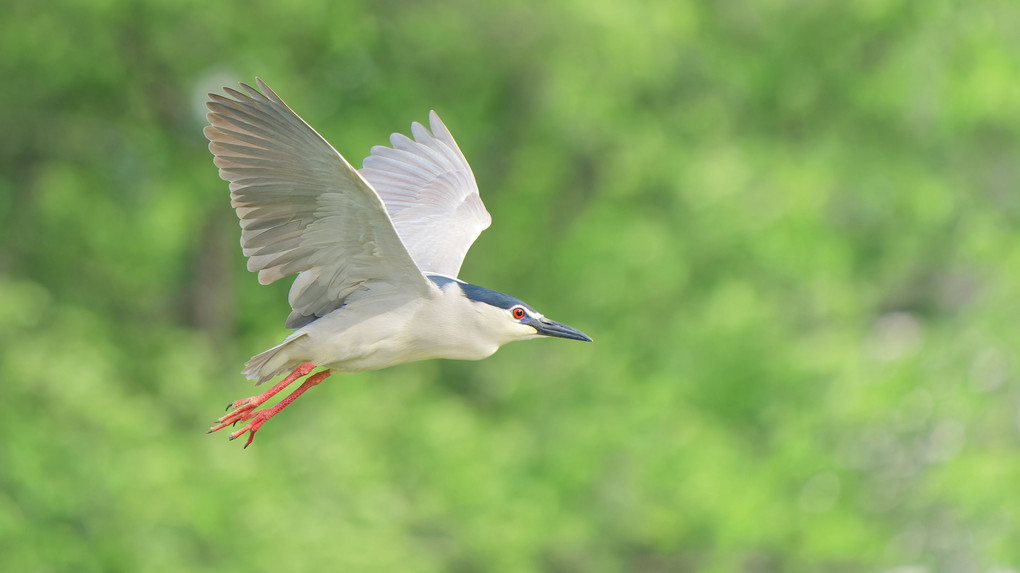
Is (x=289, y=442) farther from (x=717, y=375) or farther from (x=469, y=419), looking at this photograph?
(x=717, y=375)

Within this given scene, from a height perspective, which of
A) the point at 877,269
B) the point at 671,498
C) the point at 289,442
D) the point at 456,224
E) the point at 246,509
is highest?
the point at 877,269

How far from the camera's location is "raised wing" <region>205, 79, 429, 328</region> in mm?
3971

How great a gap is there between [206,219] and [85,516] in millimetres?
3869

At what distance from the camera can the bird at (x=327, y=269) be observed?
158 inches

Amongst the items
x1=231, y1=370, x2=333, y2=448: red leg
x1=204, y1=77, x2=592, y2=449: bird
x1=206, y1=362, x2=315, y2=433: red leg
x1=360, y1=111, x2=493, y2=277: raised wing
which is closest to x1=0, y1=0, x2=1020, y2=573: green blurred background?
x1=360, y1=111, x2=493, y2=277: raised wing

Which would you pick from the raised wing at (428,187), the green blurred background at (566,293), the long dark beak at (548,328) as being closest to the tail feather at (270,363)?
the long dark beak at (548,328)

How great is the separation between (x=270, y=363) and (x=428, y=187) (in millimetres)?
1453

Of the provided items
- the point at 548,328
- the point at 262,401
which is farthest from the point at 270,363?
the point at 548,328

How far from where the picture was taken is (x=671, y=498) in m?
13.1

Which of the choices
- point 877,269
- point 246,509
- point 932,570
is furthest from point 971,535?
point 246,509

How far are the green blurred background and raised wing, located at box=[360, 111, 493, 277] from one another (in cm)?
471

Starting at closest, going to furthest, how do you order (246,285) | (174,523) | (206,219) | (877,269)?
(174,523), (206,219), (246,285), (877,269)

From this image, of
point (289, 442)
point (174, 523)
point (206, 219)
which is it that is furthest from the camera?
point (206, 219)

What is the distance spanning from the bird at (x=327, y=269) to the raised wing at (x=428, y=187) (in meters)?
0.87
